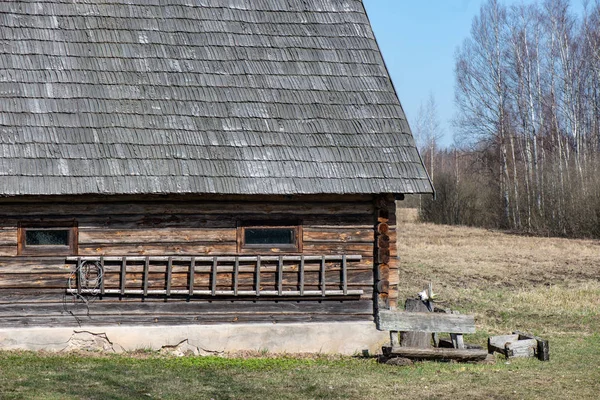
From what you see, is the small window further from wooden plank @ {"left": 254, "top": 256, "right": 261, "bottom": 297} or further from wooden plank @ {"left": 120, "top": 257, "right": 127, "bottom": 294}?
wooden plank @ {"left": 120, "top": 257, "right": 127, "bottom": 294}

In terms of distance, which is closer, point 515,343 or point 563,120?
point 515,343

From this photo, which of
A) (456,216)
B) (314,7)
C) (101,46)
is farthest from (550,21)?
(101,46)

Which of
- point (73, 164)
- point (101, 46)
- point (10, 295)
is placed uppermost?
point (101, 46)

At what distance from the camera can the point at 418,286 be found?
2006cm

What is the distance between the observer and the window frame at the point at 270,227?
12383 mm

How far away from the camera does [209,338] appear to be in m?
12.3

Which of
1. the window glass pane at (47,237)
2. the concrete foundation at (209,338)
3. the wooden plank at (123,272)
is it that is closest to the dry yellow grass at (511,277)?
the concrete foundation at (209,338)

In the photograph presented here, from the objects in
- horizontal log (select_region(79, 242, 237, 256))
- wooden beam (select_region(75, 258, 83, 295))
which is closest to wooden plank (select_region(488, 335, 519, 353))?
horizontal log (select_region(79, 242, 237, 256))

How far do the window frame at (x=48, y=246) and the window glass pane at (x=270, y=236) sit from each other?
2.35 metres

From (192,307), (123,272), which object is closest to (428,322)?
(192,307)

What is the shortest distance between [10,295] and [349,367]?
15.2ft

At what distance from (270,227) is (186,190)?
141cm

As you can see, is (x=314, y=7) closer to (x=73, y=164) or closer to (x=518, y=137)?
(x=73, y=164)

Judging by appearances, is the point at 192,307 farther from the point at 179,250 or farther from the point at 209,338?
the point at 179,250
